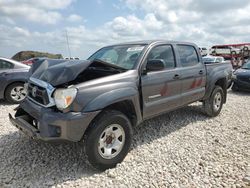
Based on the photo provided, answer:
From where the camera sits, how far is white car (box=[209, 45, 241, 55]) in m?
22.5

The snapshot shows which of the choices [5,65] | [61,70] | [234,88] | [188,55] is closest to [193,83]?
[188,55]

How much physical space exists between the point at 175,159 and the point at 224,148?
1068 millimetres

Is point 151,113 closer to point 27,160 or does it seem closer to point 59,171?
point 59,171

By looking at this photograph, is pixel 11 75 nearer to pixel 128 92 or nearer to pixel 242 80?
pixel 128 92

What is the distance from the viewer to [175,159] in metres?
4.08

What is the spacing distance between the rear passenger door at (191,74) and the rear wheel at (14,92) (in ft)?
16.0

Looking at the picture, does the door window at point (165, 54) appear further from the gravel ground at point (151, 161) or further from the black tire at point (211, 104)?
the black tire at point (211, 104)

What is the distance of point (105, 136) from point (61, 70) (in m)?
1.11

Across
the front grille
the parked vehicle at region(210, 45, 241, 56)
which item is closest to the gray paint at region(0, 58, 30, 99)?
the front grille

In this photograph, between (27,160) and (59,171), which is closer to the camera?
(59,171)

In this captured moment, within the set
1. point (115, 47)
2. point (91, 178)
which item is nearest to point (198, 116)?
point (115, 47)

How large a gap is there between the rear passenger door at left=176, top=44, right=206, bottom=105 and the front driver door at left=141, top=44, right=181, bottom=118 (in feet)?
0.80

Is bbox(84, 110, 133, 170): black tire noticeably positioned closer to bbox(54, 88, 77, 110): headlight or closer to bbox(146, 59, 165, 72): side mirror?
bbox(54, 88, 77, 110): headlight

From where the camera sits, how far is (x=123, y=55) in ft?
15.0
